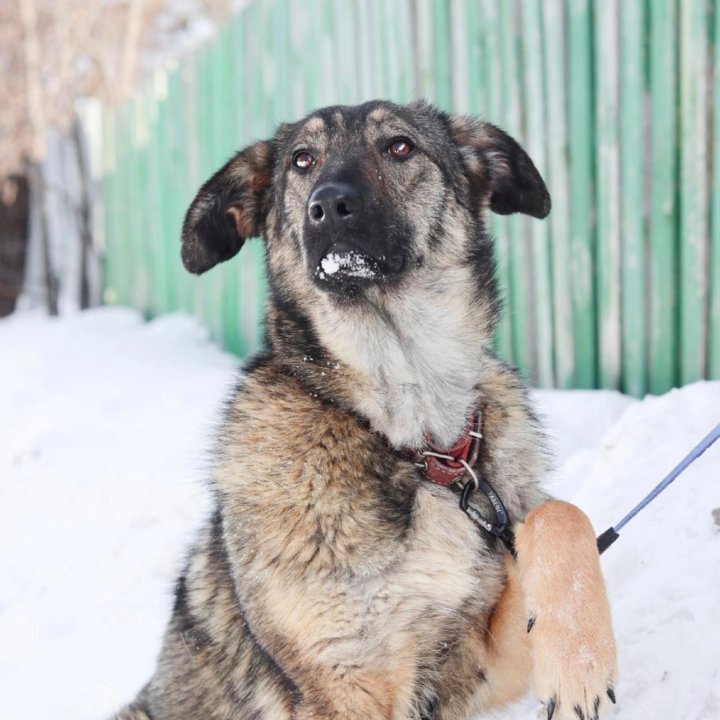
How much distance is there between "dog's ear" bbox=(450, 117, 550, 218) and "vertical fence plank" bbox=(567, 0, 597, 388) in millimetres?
1737

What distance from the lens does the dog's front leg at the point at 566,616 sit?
2145 mm

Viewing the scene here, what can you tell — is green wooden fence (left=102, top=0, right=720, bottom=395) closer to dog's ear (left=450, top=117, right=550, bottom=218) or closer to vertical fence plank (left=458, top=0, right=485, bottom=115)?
vertical fence plank (left=458, top=0, right=485, bottom=115)

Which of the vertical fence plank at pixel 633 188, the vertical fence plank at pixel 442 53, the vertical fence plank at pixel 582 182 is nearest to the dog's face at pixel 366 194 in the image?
the vertical fence plank at pixel 633 188

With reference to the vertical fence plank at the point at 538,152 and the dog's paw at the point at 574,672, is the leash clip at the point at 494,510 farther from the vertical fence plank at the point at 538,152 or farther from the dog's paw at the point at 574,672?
the vertical fence plank at the point at 538,152

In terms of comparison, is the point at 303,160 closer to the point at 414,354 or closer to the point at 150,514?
the point at 414,354

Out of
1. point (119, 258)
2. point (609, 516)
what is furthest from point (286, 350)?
point (119, 258)

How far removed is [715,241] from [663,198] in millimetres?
376

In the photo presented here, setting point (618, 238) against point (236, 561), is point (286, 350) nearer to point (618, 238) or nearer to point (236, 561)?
point (236, 561)

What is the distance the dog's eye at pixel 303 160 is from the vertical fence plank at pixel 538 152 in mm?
2246

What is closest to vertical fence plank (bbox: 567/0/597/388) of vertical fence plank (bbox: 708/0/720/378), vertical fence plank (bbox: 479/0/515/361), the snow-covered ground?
the snow-covered ground

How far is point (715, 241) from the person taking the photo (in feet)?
13.6

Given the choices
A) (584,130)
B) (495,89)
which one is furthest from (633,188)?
(495,89)

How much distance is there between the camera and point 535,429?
2.90m

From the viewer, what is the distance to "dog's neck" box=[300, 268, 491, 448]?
278cm
